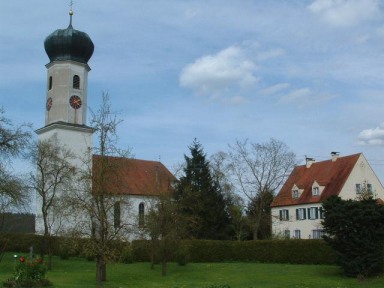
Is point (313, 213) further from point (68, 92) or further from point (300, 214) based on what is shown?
point (68, 92)

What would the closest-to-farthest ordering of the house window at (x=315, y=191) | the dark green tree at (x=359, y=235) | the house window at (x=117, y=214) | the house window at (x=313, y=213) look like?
the dark green tree at (x=359, y=235)
the house window at (x=117, y=214)
the house window at (x=313, y=213)
the house window at (x=315, y=191)

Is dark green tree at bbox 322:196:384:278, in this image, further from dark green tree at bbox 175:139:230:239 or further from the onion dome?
the onion dome

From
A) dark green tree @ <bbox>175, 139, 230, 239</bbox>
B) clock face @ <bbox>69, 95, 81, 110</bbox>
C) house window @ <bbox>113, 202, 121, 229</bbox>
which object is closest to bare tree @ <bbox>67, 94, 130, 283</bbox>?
house window @ <bbox>113, 202, 121, 229</bbox>

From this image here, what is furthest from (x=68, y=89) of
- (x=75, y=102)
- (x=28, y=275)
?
(x=28, y=275)

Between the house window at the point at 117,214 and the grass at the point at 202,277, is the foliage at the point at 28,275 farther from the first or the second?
the house window at the point at 117,214

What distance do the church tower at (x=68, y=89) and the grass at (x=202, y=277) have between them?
18905 mm

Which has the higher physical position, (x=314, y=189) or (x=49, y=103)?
(x=49, y=103)

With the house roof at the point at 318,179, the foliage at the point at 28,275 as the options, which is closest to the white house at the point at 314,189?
the house roof at the point at 318,179

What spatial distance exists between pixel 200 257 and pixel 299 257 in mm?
8404

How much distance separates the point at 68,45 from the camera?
57594 mm

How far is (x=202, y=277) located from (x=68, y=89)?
105 ft

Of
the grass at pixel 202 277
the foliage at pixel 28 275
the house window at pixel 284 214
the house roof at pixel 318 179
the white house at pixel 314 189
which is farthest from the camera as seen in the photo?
the house window at pixel 284 214

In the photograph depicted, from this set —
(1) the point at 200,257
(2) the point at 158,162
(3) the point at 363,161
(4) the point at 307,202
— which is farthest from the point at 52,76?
(3) the point at 363,161

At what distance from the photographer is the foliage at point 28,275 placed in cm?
2323
